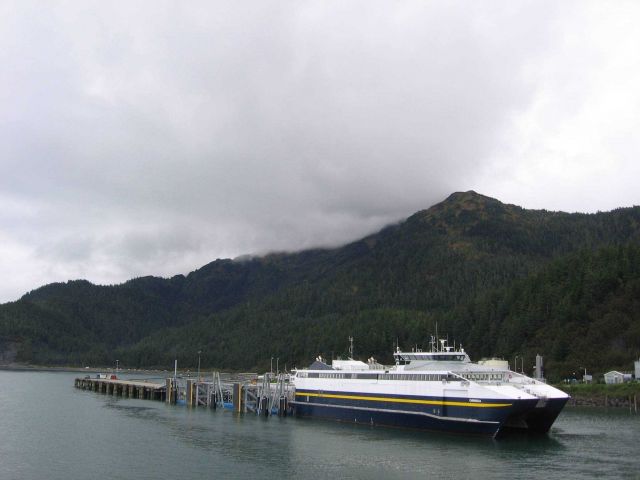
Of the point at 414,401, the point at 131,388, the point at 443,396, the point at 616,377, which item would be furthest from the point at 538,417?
the point at 131,388

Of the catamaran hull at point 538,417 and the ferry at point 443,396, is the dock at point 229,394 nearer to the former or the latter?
the ferry at point 443,396

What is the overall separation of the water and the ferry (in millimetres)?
2065

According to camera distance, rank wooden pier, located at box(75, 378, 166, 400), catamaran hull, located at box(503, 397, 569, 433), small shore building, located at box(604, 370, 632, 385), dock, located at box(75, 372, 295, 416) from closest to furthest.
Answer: catamaran hull, located at box(503, 397, 569, 433) < dock, located at box(75, 372, 295, 416) < small shore building, located at box(604, 370, 632, 385) < wooden pier, located at box(75, 378, 166, 400)

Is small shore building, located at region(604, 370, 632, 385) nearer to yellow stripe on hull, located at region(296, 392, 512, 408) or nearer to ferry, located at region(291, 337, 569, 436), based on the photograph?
ferry, located at region(291, 337, 569, 436)

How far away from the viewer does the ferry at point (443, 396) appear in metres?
64.8

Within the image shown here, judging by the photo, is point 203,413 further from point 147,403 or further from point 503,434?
point 503,434

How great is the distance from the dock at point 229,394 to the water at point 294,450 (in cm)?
571

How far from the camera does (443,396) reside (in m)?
68.3

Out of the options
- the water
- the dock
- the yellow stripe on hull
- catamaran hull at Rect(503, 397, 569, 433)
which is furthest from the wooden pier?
catamaran hull at Rect(503, 397, 569, 433)

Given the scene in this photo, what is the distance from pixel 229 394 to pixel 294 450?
5238 cm

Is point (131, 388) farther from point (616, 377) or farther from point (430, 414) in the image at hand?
point (616, 377)

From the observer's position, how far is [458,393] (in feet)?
220

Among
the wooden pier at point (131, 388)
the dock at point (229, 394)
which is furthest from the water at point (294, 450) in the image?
the wooden pier at point (131, 388)

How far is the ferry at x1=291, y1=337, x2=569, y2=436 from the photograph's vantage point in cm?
6481
